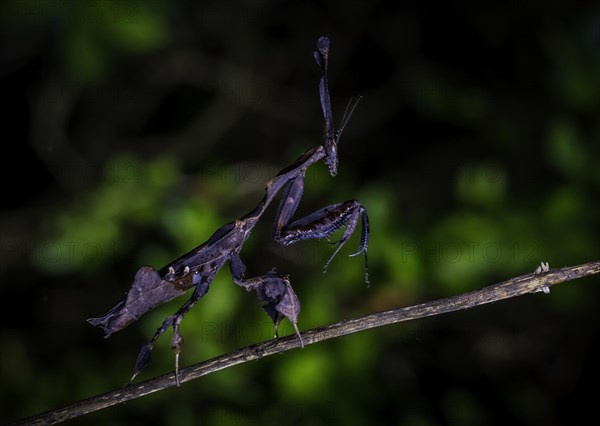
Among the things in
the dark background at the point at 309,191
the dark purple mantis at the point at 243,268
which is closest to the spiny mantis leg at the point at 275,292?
the dark purple mantis at the point at 243,268

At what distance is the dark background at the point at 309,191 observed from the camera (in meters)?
1.99

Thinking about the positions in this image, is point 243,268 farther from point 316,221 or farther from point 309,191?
point 309,191

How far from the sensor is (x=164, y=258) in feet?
6.64

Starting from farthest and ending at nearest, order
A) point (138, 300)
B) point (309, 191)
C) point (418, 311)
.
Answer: point (309, 191), point (138, 300), point (418, 311)

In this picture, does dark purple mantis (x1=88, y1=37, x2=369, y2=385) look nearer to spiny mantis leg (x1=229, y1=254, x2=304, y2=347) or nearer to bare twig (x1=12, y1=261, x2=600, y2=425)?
spiny mantis leg (x1=229, y1=254, x2=304, y2=347)

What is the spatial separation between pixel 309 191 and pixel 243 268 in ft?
3.02

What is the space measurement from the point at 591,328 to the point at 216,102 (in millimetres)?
1946

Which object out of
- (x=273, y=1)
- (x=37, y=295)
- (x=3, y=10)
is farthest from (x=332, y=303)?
(x=273, y=1)

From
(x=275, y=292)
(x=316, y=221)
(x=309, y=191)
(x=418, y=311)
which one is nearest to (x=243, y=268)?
Answer: (x=275, y=292)

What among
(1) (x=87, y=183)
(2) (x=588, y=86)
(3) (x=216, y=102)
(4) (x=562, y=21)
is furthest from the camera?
(3) (x=216, y=102)

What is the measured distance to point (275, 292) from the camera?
1509 mm

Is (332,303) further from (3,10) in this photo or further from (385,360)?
(3,10)

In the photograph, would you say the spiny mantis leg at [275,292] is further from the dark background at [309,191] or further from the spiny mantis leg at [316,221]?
the dark background at [309,191]

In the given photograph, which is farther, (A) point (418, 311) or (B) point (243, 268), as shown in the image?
(B) point (243, 268)
